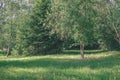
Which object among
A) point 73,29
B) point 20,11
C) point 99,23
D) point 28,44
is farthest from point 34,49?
point 73,29

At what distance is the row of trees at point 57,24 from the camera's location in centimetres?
2934

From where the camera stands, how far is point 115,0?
32.9 meters

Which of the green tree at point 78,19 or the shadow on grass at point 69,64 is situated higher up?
the green tree at point 78,19

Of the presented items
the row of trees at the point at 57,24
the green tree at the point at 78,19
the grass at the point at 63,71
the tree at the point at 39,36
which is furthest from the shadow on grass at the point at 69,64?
the tree at the point at 39,36

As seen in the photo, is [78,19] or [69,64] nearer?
[69,64]

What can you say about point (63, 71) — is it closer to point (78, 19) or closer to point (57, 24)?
point (78, 19)

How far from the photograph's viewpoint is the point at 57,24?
3269cm

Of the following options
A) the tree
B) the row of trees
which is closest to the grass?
the row of trees

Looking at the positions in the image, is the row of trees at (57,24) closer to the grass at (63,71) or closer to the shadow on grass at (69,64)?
the shadow on grass at (69,64)

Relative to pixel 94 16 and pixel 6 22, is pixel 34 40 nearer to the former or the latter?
pixel 6 22

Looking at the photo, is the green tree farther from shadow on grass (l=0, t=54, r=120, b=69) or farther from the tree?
the tree

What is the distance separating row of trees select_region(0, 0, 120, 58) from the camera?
29344mm

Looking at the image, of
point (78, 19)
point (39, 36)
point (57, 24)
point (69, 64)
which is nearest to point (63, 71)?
point (69, 64)

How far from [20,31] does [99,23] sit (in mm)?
15690
